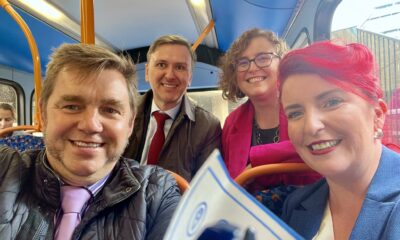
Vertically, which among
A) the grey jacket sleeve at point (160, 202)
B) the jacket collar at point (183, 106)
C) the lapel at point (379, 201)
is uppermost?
the jacket collar at point (183, 106)

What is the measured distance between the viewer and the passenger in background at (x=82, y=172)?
1007mm

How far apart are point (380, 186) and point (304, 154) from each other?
0.62 ft

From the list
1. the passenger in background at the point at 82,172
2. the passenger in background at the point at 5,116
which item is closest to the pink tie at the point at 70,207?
the passenger in background at the point at 82,172

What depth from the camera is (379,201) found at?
775mm

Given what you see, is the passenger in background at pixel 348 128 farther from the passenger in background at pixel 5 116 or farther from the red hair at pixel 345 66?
the passenger in background at pixel 5 116

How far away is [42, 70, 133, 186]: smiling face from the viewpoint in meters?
1.02

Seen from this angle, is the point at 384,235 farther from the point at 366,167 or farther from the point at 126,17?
the point at 126,17

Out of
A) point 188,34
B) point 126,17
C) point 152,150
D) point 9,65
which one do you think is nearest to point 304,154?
point 152,150

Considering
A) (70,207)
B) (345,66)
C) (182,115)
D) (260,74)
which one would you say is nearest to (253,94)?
(260,74)

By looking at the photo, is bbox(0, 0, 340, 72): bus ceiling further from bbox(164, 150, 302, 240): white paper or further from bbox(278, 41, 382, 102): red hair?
bbox(164, 150, 302, 240): white paper

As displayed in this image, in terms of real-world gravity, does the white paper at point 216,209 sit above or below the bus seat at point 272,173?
above

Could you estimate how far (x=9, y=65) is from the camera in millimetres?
4969

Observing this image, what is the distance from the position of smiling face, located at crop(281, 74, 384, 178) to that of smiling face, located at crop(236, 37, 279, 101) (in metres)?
0.75

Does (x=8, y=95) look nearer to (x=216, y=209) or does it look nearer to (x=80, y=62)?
(x=80, y=62)
